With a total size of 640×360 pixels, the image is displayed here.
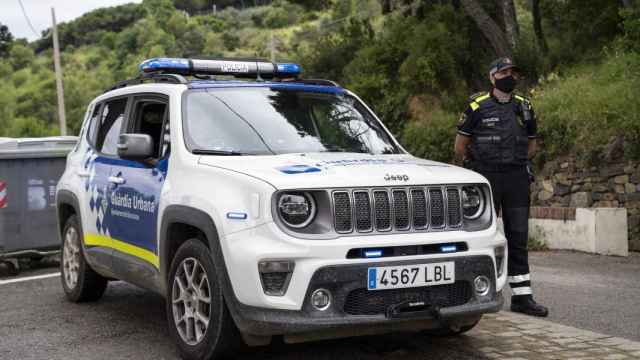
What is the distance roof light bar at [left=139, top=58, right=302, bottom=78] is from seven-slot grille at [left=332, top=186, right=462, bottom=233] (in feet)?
8.08

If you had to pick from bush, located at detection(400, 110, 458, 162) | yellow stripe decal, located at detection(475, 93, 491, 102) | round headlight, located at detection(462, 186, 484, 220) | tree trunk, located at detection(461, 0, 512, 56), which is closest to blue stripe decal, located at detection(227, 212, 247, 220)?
round headlight, located at detection(462, 186, 484, 220)

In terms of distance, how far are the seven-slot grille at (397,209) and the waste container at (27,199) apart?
710cm

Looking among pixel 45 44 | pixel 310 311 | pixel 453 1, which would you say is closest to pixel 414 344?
pixel 310 311

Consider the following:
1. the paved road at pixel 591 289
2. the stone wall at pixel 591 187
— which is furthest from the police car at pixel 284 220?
the stone wall at pixel 591 187

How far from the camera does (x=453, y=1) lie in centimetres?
2353

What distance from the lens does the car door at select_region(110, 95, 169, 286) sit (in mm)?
5992

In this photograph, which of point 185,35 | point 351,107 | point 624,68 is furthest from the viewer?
point 185,35

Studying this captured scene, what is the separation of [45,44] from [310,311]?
6239 inches

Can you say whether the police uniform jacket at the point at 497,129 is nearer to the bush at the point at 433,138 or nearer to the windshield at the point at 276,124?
the windshield at the point at 276,124

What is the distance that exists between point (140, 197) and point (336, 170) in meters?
1.74

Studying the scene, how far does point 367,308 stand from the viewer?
16.0ft

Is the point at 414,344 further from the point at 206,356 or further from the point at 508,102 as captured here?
the point at 508,102

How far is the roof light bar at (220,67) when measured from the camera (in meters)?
6.86

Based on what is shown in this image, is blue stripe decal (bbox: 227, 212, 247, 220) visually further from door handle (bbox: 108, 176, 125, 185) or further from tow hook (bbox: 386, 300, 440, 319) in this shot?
door handle (bbox: 108, 176, 125, 185)
